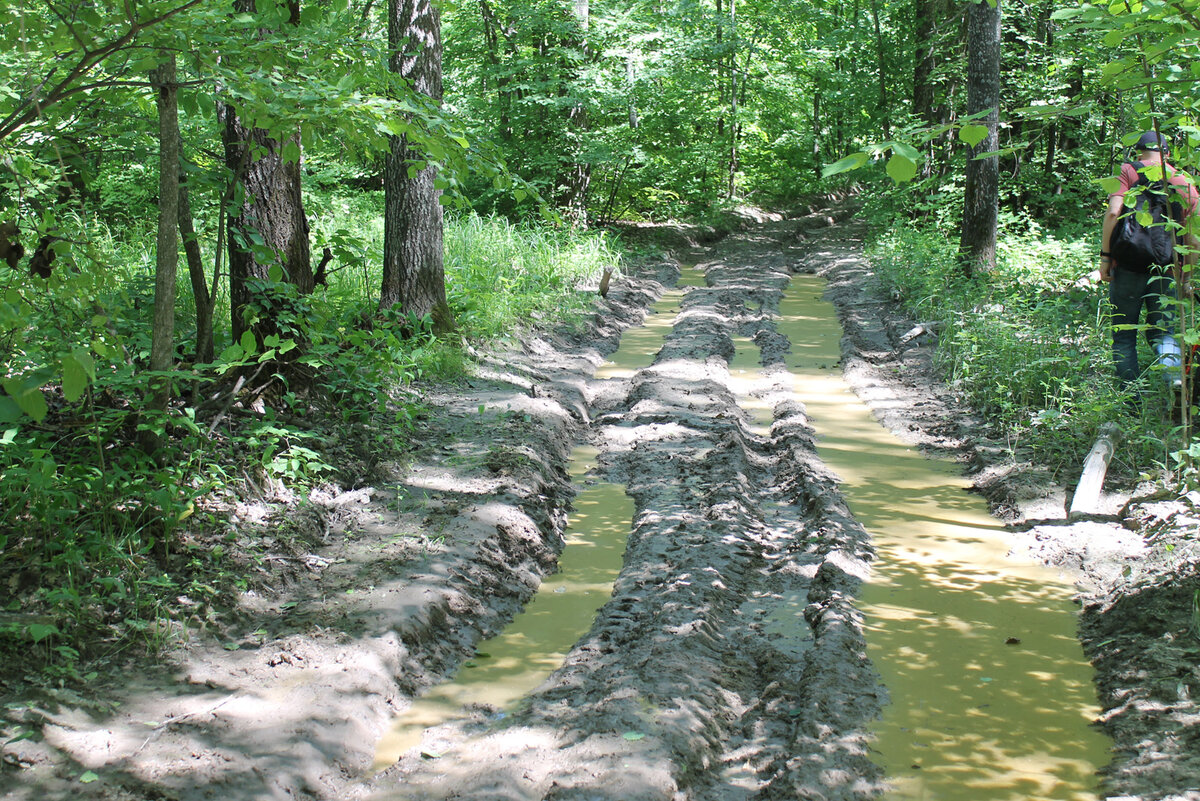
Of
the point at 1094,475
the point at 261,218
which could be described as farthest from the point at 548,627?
the point at 1094,475

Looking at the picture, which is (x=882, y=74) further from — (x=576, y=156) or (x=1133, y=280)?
(x=1133, y=280)

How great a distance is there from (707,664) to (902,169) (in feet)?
7.93

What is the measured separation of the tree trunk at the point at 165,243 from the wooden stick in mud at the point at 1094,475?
16.4 feet

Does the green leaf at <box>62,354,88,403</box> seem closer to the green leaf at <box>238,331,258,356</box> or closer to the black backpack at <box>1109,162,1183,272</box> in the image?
the green leaf at <box>238,331,258,356</box>

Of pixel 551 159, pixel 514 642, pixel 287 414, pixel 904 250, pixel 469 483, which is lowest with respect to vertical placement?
pixel 514 642

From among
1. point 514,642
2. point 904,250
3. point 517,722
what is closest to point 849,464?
point 514,642

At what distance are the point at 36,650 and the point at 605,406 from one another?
16.7ft

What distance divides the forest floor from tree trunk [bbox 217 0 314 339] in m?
1.40

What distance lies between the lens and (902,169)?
6.56 feet

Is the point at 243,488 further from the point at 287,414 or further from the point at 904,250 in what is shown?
the point at 904,250

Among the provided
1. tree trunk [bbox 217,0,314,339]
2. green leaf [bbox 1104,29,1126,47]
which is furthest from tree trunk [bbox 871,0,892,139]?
green leaf [bbox 1104,29,1126,47]

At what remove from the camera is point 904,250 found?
40.5 ft

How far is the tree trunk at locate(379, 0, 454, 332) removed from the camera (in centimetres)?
716

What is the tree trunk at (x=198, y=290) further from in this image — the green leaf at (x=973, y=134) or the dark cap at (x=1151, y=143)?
the dark cap at (x=1151, y=143)
